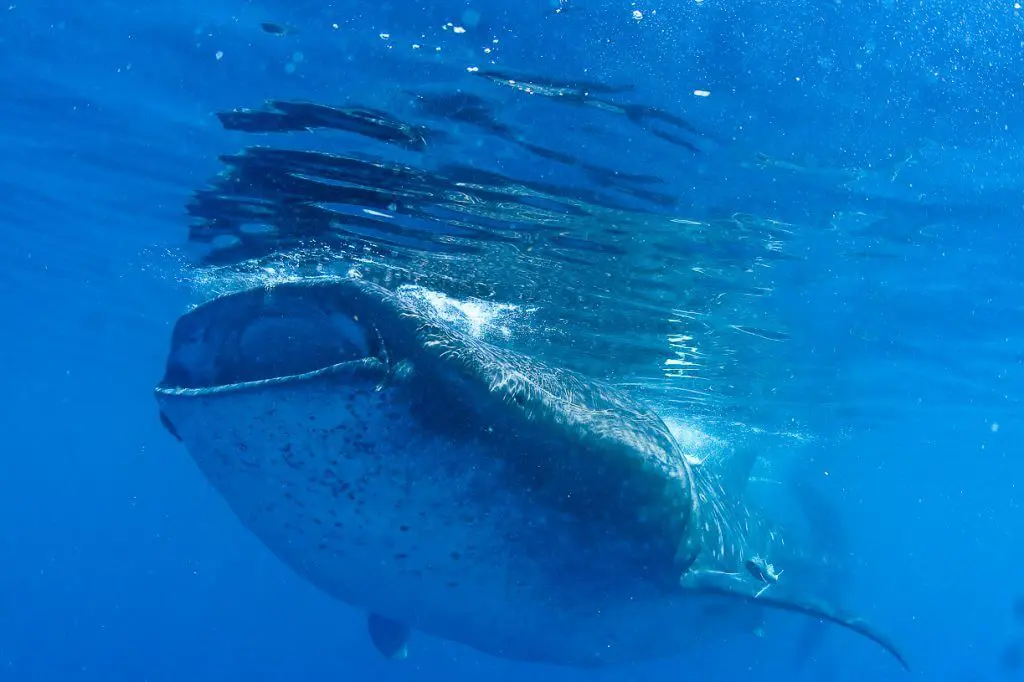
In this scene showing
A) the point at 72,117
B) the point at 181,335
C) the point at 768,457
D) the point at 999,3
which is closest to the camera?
the point at 181,335

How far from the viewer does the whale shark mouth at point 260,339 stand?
387 centimetres

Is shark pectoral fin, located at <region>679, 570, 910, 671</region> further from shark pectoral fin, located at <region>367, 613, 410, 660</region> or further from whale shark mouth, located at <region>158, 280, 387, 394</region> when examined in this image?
whale shark mouth, located at <region>158, 280, 387, 394</region>

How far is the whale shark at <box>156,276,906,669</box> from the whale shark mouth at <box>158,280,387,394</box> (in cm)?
1

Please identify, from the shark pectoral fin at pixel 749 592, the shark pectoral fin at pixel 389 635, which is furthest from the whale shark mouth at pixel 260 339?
the shark pectoral fin at pixel 389 635

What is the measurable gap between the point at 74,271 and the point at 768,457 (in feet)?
105

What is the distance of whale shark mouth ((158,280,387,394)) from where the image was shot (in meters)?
3.87

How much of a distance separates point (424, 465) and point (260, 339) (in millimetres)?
1356

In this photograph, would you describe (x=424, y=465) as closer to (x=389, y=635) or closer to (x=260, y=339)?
(x=260, y=339)

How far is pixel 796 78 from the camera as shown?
716 cm

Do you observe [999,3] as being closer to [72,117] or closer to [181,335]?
[181,335]

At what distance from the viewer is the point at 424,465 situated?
397 cm

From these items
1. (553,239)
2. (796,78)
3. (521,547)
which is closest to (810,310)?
(553,239)

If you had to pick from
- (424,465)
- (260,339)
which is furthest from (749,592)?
(260,339)

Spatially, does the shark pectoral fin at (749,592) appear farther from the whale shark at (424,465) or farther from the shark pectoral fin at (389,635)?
the shark pectoral fin at (389,635)
